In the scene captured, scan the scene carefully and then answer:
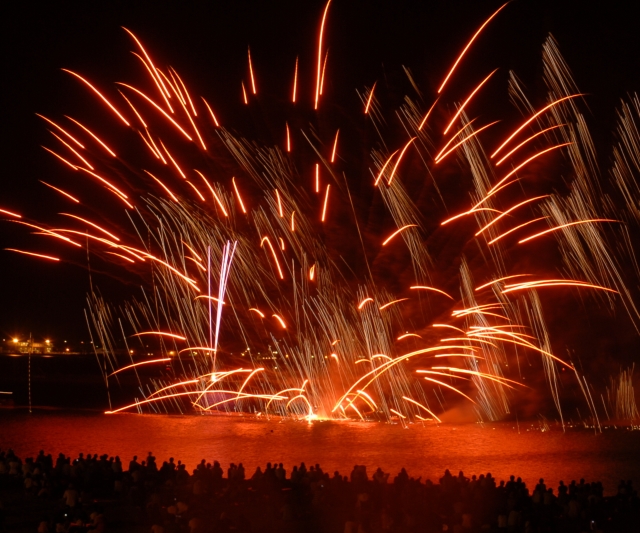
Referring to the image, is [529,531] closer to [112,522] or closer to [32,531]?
[112,522]

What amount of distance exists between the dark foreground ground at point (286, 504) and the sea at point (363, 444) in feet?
11.0

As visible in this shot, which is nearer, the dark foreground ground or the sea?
the dark foreground ground

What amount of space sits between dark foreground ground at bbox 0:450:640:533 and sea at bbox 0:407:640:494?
3359mm

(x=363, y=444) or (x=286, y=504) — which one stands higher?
(x=363, y=444)

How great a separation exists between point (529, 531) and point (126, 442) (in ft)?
37.2

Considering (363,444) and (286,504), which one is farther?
(363,444)

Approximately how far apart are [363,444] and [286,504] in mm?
7855

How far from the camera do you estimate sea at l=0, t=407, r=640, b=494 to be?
1359 cm

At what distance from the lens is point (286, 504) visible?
864cm

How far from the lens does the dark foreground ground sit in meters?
8.01

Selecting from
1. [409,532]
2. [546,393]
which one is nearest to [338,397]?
[546,393]

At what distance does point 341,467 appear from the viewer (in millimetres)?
13734

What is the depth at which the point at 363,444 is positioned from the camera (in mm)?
16328

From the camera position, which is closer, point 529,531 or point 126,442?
point 529,531
